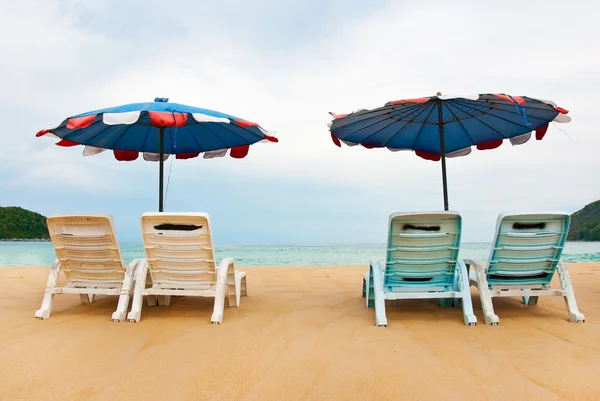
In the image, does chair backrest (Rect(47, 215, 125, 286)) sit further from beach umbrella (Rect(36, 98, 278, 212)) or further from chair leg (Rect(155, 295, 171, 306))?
beach umbrella (Rect(36, 98, 278, 212))

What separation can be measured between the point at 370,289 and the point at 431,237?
3.31 ft

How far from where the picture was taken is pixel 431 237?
139 inches

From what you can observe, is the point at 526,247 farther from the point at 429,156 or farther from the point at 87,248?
the point at 87,248

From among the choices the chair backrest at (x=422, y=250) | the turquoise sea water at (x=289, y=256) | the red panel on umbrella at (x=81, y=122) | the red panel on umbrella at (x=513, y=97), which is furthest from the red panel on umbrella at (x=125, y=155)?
the turquoise sea water at (x=289, y=256)

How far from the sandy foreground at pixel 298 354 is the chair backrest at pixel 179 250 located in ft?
1.20

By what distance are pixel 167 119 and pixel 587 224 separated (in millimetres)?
48723

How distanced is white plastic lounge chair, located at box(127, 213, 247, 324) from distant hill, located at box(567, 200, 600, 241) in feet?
145

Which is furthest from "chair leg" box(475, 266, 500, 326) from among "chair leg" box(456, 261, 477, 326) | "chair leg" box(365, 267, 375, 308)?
"chair leg" box(365, 267, 375, 308)

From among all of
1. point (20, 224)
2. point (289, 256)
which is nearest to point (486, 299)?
point (289, 256)

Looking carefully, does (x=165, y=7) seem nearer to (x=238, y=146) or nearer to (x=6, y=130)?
(x=238, y=146)

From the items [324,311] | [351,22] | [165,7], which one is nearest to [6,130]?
[165,7]

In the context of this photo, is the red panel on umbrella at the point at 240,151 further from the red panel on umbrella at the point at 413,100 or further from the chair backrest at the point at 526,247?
the chair backrest at the point at 526,247

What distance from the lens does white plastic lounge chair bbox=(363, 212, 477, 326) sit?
348 cm

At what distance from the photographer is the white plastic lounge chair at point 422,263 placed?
3479 mm
